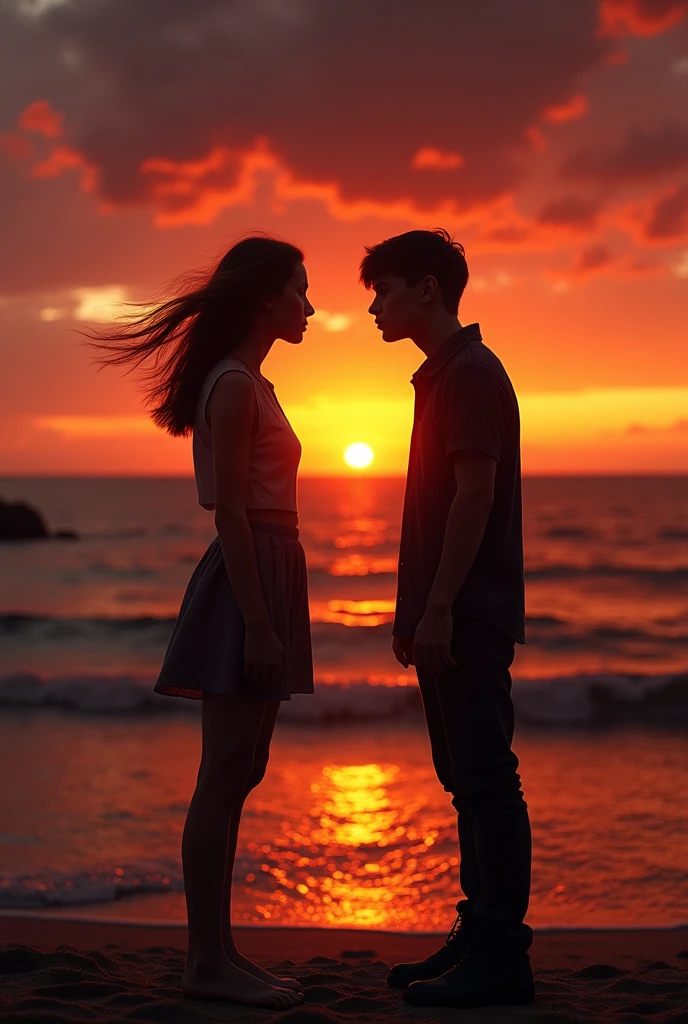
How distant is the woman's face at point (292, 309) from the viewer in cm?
322

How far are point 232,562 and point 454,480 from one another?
732mm

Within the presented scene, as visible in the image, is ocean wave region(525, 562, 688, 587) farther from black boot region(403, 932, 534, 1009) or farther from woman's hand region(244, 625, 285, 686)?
woman's hand region(244, 625, 285, 686)

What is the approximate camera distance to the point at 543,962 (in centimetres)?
424

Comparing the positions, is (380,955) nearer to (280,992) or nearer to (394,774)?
(280,992)

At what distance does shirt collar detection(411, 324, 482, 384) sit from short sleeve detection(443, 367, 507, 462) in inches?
3.7

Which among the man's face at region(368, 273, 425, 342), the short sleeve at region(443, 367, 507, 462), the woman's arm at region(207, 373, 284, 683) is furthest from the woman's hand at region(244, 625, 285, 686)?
the man's face at region(368, 273, 425, 342)

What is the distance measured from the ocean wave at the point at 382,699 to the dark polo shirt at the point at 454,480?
6.87 meters

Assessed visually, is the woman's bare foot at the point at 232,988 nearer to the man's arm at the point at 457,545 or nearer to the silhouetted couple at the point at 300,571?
the silhouetted couple at the point at 300,571

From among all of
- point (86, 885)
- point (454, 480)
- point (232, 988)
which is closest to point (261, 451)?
point (454, 480)

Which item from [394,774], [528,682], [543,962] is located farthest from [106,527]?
[543,962]

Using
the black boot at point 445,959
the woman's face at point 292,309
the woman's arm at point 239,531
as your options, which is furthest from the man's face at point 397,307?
the black boot at point 445,959

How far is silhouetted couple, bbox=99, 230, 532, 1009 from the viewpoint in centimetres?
301

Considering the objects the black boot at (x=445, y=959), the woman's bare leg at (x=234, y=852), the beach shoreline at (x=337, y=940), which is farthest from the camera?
the beach shoreline at (x=337, y=940)

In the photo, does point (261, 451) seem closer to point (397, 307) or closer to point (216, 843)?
point (397, 307)
